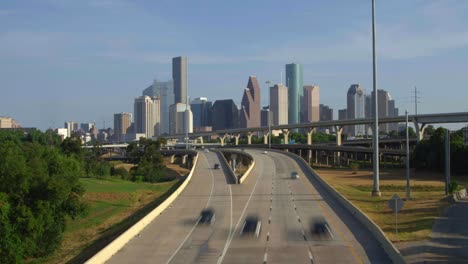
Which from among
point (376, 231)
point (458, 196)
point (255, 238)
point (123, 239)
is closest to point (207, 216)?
point (255, 238)

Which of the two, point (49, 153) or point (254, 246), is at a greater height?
point (49, 153)

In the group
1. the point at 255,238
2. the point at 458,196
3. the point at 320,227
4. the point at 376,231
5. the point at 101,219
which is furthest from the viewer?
the point at 458,196

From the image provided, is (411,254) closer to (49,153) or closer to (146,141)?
(49,153)

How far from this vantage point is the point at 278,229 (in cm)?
3083

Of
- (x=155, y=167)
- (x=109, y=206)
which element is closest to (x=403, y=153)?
(x=155, y=167)

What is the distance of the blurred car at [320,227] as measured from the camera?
29066 millimetres

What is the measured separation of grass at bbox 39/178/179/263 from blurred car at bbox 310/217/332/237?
10264mm

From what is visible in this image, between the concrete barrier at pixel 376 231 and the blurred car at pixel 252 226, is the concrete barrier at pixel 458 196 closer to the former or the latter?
the concrete barrier at pixel 376 231

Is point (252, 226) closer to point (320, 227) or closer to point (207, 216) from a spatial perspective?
point (320, 227)

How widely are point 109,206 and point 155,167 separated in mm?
62882

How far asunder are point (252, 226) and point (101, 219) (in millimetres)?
21738

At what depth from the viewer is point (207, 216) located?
37125 millimetres

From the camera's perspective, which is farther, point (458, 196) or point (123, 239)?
point (458, 196)

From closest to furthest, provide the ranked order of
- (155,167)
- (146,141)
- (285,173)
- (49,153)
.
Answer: (49,153) → (285,173) → (155,167) → (146,141)
